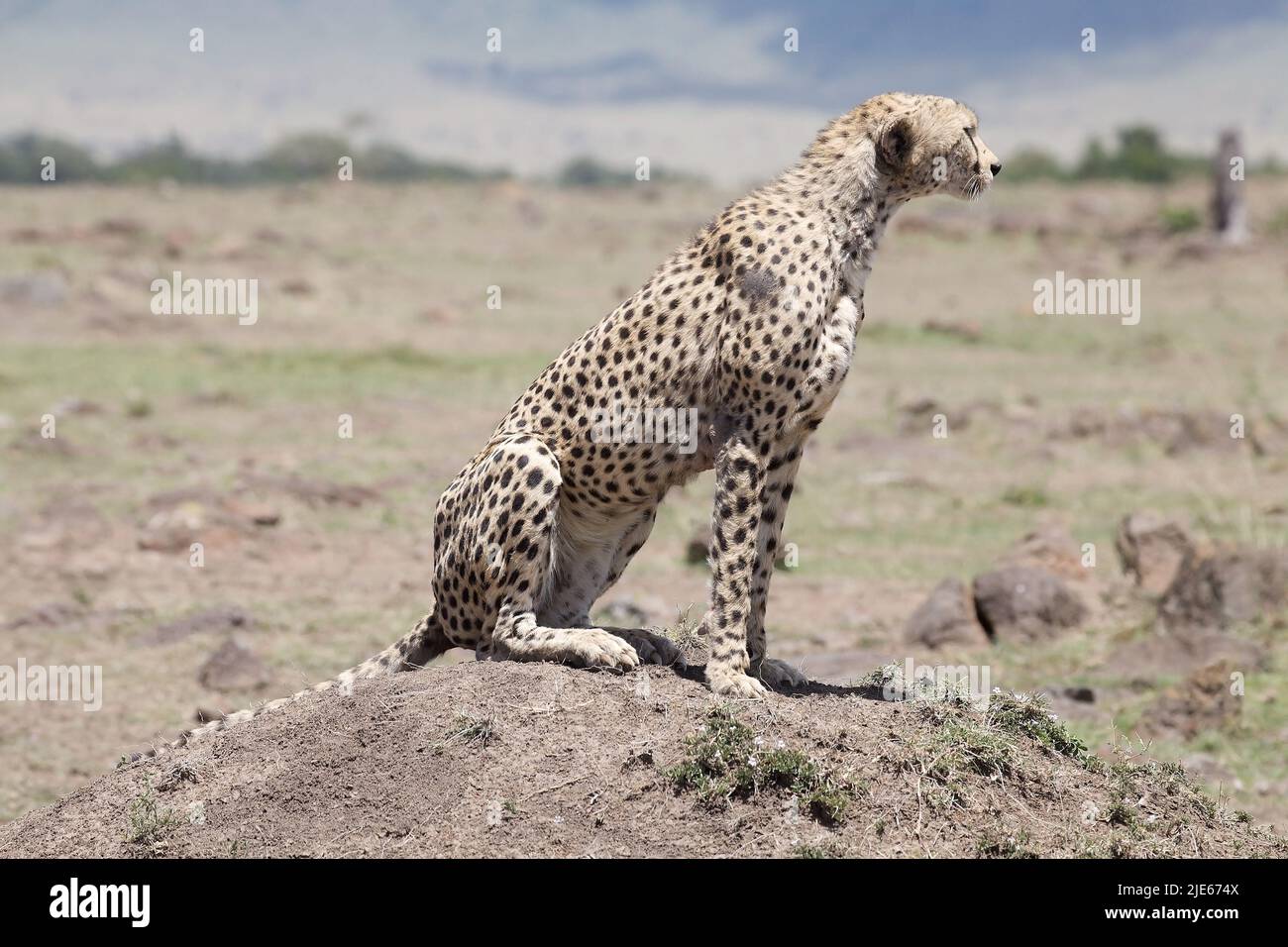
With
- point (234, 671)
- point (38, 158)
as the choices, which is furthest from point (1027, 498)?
point (38, 158)

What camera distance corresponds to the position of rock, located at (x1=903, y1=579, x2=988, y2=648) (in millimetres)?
11156

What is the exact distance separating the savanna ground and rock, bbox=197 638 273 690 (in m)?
0.02

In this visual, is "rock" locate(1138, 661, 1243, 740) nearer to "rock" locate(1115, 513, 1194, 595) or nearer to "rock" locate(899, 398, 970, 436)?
"rock" locate(1115, 513, 1194, 595)

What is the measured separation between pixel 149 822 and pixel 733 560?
7.99ft

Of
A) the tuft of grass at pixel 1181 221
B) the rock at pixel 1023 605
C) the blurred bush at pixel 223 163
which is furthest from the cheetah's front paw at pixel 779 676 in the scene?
the blurred bush at pixel 223 163

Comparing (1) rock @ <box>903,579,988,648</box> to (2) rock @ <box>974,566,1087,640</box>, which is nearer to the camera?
(1) rock @ <box>903,579,988,648</box>

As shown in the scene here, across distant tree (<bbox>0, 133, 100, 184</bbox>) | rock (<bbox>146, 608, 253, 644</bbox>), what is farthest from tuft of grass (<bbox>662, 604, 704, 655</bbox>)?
distant tree (<bbox>0, 133, 100, 184</bbox>)

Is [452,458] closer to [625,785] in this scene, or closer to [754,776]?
[625,785]

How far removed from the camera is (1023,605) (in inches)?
450

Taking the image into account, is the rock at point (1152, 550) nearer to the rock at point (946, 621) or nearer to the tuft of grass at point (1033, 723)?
the rock at point (946, 621)

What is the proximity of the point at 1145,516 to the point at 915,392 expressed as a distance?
27.6 ft

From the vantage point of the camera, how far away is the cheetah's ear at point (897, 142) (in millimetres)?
Answer: 6719

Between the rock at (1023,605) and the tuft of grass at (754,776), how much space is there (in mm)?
5694

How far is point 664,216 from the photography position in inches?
1804
